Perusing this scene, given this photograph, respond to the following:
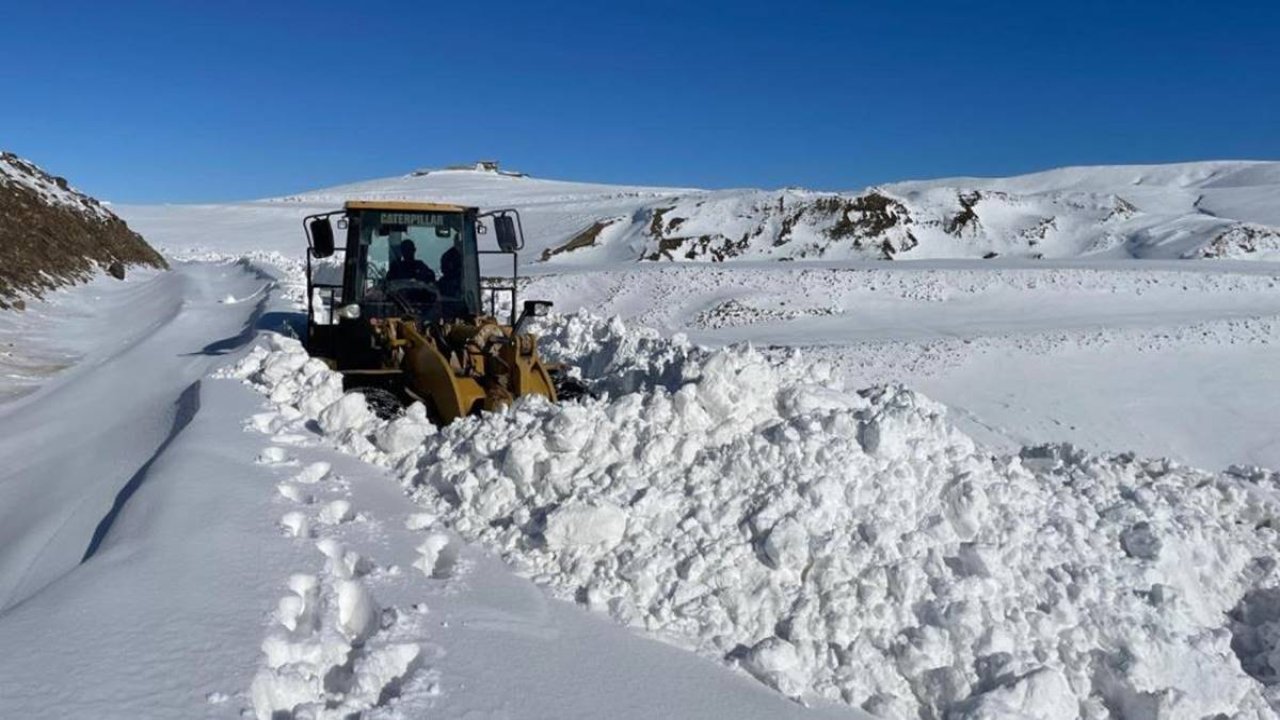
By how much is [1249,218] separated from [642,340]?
35914mm

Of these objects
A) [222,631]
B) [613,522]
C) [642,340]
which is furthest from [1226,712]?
[642,340]

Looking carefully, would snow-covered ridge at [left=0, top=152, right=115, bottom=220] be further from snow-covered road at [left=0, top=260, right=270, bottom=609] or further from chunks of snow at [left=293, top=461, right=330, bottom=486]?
chunks of snow at [left=293, top=461, right=330, bottom=486]

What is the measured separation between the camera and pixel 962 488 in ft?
16.9

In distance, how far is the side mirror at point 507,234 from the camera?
816cm

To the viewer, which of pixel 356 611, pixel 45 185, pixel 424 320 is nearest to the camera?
pixel 356 611

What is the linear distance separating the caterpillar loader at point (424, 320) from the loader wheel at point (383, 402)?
0.01 m

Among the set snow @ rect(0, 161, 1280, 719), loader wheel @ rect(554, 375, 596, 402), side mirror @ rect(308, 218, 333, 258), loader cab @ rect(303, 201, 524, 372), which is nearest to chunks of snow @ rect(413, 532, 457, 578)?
snow @ rect(0, 161, 1280, 719)

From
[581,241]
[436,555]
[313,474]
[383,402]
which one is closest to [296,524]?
[436,555]

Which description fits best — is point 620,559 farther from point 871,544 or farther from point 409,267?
point 409,267

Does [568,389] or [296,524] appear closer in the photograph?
Result: [296,524]

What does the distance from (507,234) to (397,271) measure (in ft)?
5.30

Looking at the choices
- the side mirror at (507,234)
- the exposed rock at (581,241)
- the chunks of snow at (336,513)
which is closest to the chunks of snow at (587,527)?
the chunks of snow at (336,513)

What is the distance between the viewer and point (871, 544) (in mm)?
4805

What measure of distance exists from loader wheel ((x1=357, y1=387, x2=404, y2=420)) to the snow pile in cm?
83
